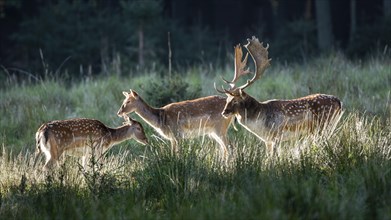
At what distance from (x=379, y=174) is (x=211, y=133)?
381 cm

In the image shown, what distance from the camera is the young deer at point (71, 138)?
1023 cm

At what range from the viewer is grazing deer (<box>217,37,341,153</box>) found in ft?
33.4

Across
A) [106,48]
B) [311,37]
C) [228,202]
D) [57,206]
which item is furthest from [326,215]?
[311,37]

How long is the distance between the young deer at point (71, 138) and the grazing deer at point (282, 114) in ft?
5.44

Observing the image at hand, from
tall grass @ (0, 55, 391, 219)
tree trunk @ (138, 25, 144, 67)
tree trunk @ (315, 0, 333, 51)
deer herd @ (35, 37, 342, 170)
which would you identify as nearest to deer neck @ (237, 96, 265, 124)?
deer herd @ (35, 37, 342, 170)

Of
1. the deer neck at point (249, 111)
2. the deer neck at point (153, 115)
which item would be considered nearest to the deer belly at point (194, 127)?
the deer neck at point (153, 115)

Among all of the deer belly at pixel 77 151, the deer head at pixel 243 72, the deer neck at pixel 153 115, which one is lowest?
the deer belly at pixel 77 151

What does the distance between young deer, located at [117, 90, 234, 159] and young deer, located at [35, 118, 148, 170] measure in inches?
34.0

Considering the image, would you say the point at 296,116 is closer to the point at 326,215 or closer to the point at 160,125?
the point at 160,125

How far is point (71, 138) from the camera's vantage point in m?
10.4

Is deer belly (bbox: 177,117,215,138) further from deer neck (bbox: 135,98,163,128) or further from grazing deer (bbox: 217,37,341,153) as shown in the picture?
grazing deer (bbox: 217,37,341,153)

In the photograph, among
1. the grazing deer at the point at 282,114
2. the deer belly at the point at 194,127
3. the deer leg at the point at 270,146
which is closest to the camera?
the deer leg at the point at 270,146

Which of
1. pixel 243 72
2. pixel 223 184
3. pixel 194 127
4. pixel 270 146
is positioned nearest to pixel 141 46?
pixel 194 127

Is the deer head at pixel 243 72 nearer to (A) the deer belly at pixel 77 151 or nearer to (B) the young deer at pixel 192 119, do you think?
(B) the young deer at pixel 192 119
